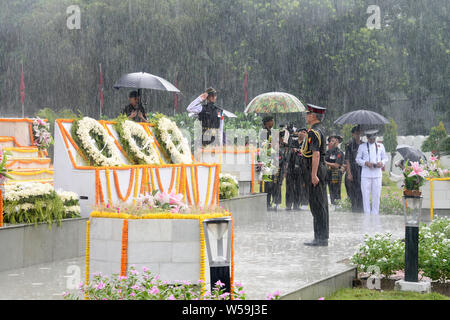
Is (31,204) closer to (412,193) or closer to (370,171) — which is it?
(412,193)

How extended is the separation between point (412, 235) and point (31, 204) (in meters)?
4.89

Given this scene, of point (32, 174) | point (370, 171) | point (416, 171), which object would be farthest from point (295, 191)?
point (416, 171)

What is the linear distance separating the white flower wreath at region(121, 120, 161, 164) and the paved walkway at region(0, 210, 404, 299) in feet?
6.73

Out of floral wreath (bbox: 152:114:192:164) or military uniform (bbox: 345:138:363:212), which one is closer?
floral wreath (bbox: 152:114:192:164)

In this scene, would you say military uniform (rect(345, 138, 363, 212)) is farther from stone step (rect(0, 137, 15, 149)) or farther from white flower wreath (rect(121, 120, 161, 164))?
stone step (rect(0, 137, 15, 149))

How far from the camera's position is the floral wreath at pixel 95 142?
11.2m

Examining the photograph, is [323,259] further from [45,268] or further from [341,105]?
[341,105]

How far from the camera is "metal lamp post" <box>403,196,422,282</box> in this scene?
8.32 meters

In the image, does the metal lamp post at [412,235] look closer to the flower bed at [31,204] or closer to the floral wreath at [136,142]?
the flower bed at [31,204]

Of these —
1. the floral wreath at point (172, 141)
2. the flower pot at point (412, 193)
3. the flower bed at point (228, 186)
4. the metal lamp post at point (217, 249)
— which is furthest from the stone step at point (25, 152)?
the metal lamp post at point (217, 249)

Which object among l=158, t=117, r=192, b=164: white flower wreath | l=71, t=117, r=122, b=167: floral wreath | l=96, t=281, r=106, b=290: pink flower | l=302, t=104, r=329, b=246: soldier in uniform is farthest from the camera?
l=158, t=117, r=192, b=164: white flower wreath

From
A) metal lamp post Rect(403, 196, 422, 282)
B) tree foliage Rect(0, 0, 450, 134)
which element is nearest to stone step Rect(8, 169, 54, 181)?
metal lamp post Rect(403, 196, 422, 282)

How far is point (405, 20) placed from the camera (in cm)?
4706

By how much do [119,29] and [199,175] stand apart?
32.5 meters
